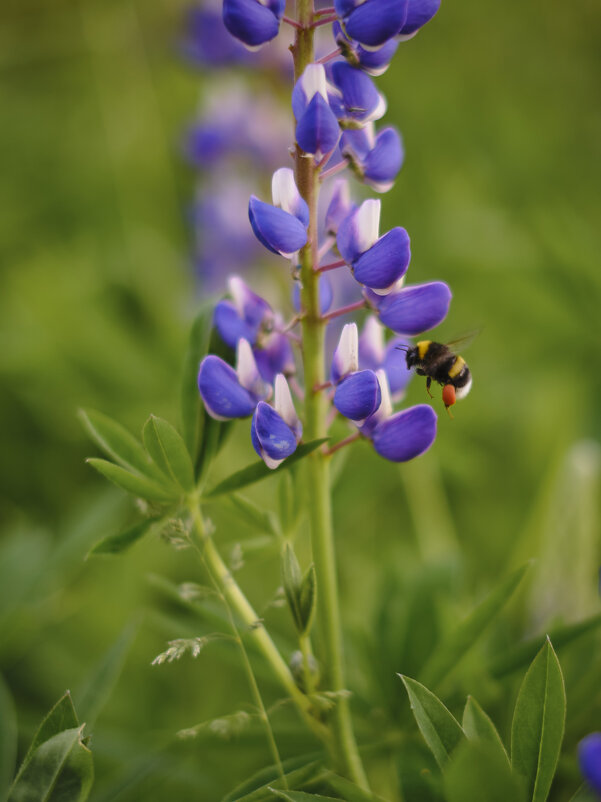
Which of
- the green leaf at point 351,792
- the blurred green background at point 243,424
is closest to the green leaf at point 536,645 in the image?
the blurred green background at point 243,424

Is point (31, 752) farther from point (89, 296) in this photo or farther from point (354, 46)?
point (89, 296)

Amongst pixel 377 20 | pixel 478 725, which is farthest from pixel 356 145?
pixel 478 725

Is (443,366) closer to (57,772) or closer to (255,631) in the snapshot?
(255,631)

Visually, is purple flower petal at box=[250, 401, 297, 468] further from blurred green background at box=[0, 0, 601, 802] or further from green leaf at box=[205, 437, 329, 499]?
blurred green background at box=[0, 0, 601, 802]

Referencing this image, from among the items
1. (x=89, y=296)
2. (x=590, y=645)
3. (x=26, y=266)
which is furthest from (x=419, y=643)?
(x=26, y=266)

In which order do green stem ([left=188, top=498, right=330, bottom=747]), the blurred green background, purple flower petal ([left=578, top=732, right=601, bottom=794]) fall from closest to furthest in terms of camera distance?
purple flower petal ([left=578, top=732, right=601, bottom=794])
green stem ([left=188, top=498, right=330, bottom=747])
the blurred green background

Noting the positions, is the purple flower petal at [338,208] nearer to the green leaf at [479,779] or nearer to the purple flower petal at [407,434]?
the purple flower petal at [407,434]

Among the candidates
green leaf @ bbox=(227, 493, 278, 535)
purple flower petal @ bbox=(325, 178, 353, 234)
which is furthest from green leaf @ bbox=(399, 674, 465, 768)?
purple flower petal @ bbox=(325, 178, 353, 234)
